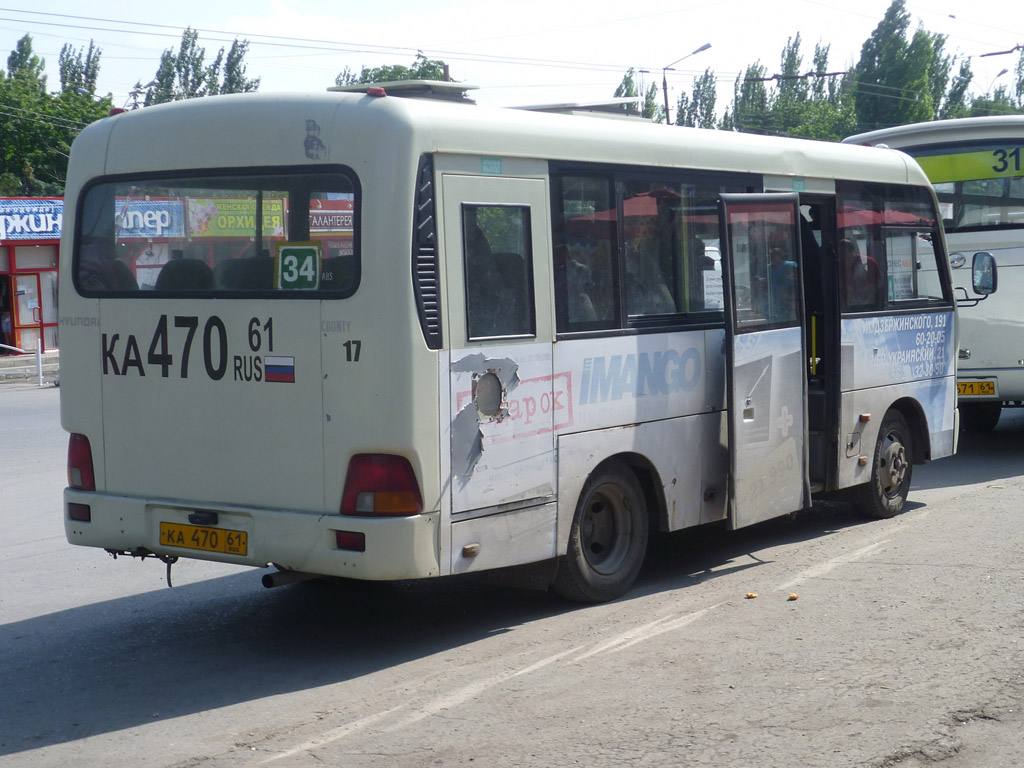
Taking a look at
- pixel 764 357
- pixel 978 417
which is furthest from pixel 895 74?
pixel 764 357

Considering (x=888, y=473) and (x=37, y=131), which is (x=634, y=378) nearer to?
(x=888, y=473)

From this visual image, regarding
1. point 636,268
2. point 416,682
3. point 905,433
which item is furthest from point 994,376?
point 416,682

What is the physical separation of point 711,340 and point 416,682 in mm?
3218

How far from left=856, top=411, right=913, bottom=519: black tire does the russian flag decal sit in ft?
17.3

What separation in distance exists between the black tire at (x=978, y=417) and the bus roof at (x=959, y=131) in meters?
3.21

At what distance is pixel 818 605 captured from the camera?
7031mm

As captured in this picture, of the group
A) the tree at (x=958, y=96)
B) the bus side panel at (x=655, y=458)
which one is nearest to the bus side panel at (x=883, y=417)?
the bus side panel at (x=655, y=458)

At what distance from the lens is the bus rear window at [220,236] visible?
19.7 feet

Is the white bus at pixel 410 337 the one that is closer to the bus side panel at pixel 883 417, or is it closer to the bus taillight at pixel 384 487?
the bus taillight at pixel 384 487

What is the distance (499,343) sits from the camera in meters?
6.35

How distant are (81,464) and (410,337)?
7.19 ft

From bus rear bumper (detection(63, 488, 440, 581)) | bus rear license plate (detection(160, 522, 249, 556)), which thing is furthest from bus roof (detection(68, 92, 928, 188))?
bus rear license plate (detection(160, 522, 249, 556))

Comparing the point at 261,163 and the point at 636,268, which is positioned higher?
the point at 261,163

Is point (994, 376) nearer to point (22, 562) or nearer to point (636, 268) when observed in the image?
point (636, 268)
